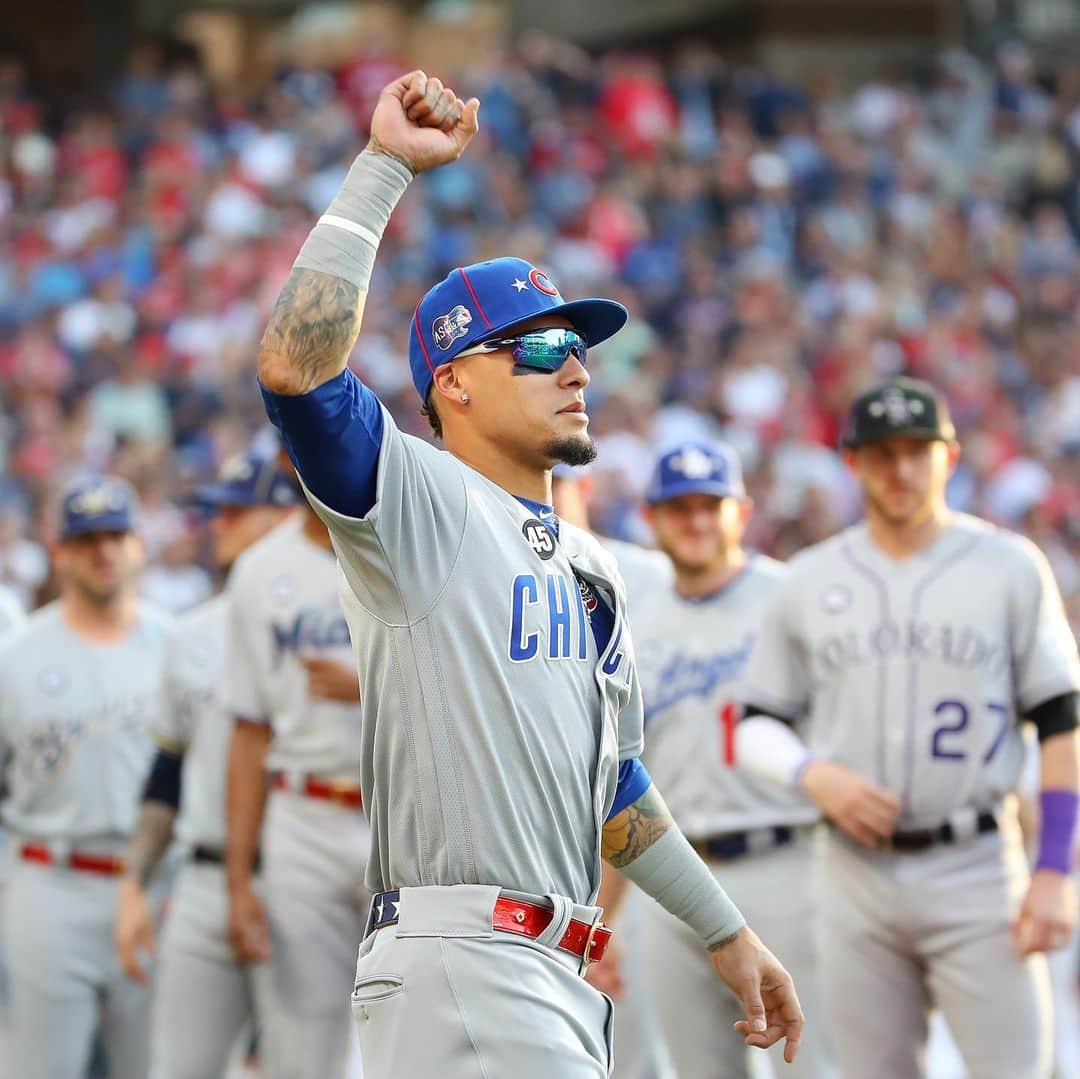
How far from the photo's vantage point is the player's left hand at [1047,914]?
525 centimetres

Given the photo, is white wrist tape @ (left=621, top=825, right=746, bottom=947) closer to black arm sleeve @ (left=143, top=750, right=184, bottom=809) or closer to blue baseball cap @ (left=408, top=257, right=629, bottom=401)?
blue baseball cap @ (left=408, top=257, right=629, bottom=401)

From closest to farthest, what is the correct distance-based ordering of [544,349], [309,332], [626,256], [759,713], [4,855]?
[309,332], [544,349], [759,713], [4,855], [626,256]

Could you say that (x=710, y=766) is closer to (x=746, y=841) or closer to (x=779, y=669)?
(x=746, y=841)

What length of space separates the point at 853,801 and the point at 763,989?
161 cm

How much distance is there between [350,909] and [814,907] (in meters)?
1.44

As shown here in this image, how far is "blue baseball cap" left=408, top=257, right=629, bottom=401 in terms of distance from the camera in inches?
147

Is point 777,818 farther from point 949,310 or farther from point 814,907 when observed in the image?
point 949,310

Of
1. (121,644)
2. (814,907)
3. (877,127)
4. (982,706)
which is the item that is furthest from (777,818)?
(877,127)

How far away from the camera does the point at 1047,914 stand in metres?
5.25

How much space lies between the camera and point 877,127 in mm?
20172

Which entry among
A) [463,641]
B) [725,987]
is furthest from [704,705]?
[463,641]

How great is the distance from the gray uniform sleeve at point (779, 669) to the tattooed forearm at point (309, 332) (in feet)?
9.48

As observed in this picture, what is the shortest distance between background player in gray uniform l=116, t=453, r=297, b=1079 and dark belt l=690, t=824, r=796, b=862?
1.55m

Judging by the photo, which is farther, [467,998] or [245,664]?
[245,664]
